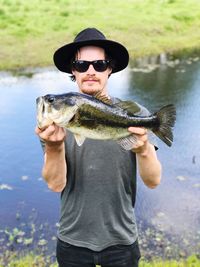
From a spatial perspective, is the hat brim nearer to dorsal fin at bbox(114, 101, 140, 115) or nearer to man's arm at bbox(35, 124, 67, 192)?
dorsal fin at bbox(114, 101, 140, 115)

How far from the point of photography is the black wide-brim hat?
12.7 ft

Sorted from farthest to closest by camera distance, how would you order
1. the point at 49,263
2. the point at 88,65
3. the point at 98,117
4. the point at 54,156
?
the point at 49,263 → the point at 88,65 → the point at 54,156 → the point at 98,117

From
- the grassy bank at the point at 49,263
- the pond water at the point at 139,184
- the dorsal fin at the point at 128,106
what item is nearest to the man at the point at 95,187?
the dorsal fin at the point at 128,106

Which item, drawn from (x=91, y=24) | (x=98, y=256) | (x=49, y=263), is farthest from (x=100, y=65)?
(x=91, y=24)

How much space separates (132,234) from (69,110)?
1431 mm

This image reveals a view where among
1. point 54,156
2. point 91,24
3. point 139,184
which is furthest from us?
point 91,24

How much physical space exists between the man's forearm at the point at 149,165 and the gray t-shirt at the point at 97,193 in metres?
0.15

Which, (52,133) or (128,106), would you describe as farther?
(128,106)

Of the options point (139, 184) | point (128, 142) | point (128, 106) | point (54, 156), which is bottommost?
point (139, 184)

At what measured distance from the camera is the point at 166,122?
356 centimetres

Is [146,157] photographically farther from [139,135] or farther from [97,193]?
[97,193]

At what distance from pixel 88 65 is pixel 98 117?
2.21ft

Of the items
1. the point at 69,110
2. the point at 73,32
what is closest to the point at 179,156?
the point at 69,110

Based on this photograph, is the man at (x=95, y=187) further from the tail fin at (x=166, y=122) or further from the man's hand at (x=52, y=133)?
the man's hand at (x=52, y=133)
